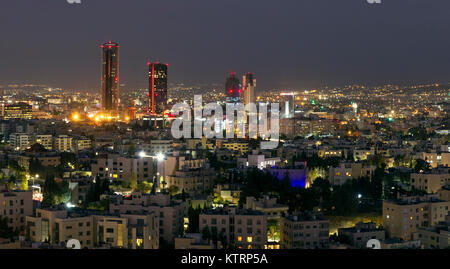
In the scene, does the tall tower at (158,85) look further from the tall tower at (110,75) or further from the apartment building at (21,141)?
the apartment building at (21,141)

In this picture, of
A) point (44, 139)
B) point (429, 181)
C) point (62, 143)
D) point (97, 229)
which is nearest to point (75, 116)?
point (44, 139)

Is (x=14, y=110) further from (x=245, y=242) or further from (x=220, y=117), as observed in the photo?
(x=245, y=242)

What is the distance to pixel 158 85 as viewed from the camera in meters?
31.9

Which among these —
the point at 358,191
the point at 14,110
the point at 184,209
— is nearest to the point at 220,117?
the point at 14,110

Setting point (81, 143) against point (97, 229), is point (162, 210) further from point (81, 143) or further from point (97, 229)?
point (81, 143)

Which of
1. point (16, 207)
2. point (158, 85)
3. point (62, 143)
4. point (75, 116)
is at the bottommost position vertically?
point (16, 207)

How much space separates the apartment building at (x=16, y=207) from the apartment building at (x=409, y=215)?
316 centimetres

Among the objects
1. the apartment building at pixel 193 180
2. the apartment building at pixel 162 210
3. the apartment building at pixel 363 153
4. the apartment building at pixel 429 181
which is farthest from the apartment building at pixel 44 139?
the apartment building at pixel 162 210

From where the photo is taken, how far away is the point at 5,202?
6.73 metres

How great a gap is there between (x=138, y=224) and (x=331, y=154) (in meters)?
7.90

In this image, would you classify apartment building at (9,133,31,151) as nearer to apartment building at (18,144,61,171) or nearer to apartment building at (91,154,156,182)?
apartment building at (18,144,61,171)

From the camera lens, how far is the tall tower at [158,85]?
31.5 meters

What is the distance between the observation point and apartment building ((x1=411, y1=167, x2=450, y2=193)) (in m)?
9.16

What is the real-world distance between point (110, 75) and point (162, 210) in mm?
25244
